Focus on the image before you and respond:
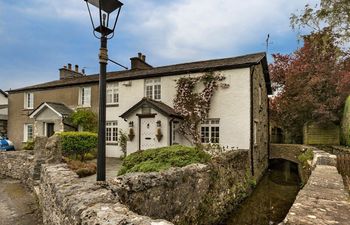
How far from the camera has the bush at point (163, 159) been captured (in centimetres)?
752

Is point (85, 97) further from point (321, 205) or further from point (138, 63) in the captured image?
point (321, 205)

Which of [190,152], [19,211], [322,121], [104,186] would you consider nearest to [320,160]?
[190,152]

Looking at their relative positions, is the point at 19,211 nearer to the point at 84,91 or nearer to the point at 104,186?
the point at 104,186

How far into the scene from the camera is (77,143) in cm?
1430

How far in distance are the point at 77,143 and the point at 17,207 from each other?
7.23m

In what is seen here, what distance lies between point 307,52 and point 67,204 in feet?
79.3

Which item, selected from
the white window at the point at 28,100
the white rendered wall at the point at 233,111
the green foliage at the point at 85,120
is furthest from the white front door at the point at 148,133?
the white window at the point at 28,100

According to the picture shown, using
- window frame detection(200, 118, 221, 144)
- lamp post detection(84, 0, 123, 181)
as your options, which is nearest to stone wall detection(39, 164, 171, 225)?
lamp post detection(84, 0, 123, 181)

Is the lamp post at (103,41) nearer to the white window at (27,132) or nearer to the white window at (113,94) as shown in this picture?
the white window at (113,94)

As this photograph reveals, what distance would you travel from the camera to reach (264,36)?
25.5m

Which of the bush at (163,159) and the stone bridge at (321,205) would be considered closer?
the stone bridge at (321,205)

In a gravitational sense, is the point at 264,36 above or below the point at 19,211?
above

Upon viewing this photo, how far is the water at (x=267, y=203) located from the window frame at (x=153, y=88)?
859 cm

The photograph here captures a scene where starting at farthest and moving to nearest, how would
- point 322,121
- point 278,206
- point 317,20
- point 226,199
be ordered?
point 322,121
point 317,20
point 278,206
point 226,199
